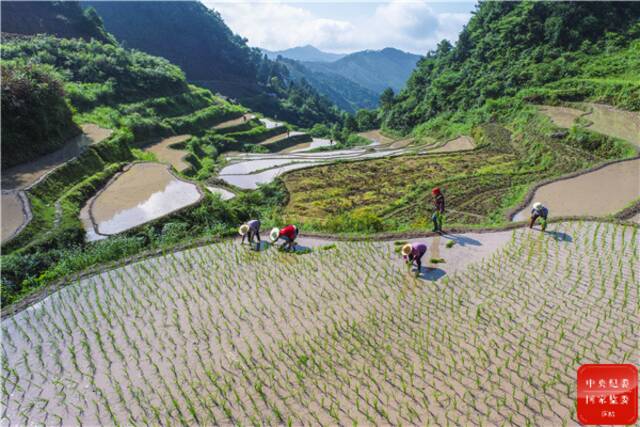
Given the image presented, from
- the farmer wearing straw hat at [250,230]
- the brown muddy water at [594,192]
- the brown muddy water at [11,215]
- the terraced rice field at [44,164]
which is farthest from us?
the terraced rice field at [44,164]

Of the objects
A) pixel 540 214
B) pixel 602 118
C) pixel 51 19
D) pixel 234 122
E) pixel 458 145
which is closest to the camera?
pixel 540 214

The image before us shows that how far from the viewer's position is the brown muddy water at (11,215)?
11.0 meters

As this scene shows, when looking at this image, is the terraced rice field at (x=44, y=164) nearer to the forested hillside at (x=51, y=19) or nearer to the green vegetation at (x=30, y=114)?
the green vegetation at (x=30, y=114)

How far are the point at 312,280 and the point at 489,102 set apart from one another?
35.3 metres

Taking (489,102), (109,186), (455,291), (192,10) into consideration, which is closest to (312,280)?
(455,291)

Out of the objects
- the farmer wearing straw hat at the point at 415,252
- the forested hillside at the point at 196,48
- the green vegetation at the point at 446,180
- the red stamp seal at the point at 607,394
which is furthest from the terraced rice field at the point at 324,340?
the forested hillside at the point at 196,48

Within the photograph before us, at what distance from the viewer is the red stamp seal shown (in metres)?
4.88

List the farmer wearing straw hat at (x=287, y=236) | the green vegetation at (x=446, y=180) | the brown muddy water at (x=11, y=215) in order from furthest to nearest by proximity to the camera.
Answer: the green vegetation at (x=446, y=180) → the brown muddy water at (x=11, y=215) → the farmer wearing straw hat at (x=287, y=236)

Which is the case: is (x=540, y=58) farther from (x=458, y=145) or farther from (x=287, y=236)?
(x=287, y=236)

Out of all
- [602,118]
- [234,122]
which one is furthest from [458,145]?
[234,122]

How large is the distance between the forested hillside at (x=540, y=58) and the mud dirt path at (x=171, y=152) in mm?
30156

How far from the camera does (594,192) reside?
49.1ft

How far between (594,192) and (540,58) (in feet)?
105

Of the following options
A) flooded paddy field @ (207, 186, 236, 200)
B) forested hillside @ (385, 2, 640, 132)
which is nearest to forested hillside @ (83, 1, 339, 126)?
forested hillside @ (385, 2, 640, 132)
